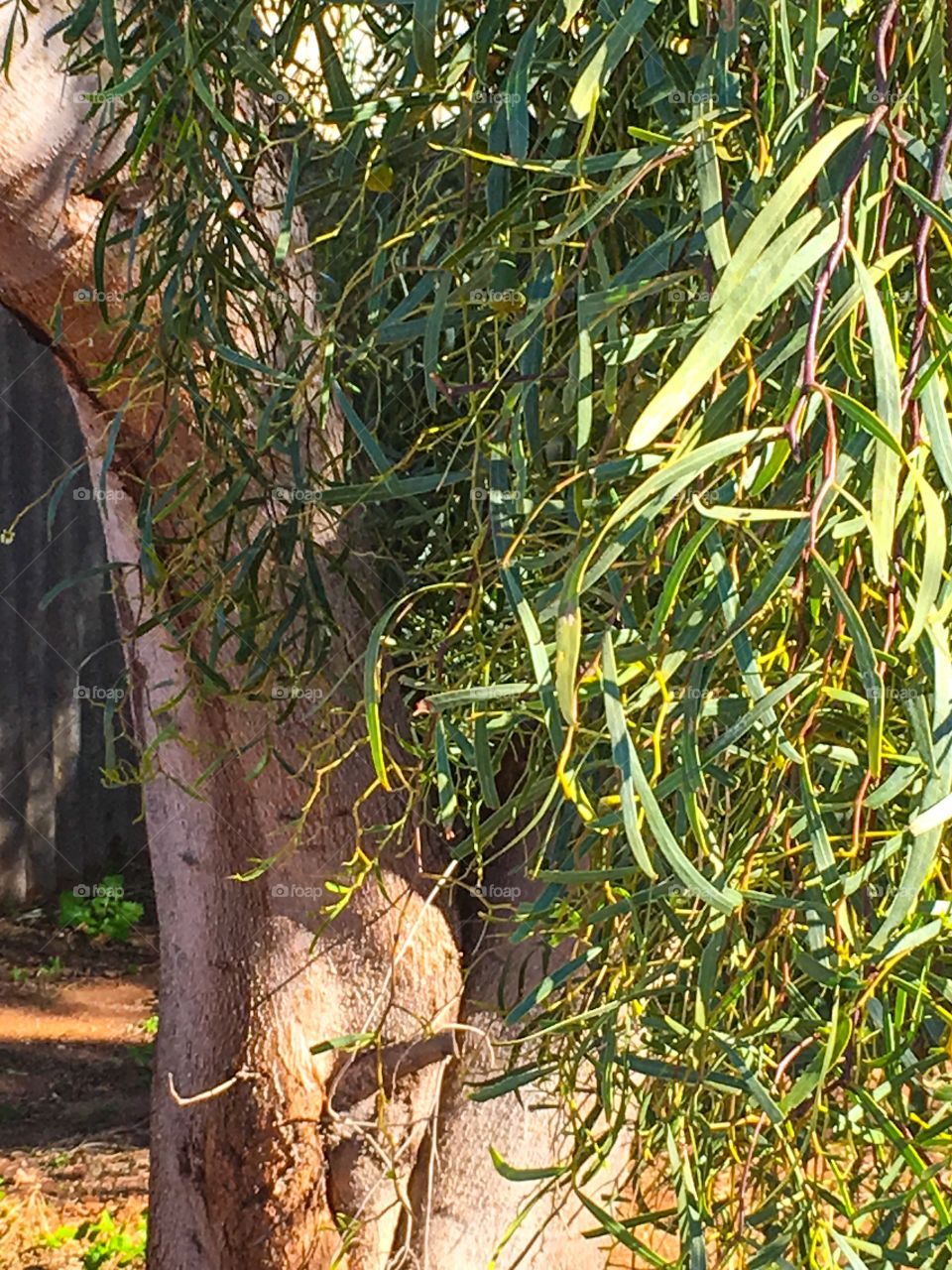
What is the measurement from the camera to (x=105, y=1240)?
87.2 inches

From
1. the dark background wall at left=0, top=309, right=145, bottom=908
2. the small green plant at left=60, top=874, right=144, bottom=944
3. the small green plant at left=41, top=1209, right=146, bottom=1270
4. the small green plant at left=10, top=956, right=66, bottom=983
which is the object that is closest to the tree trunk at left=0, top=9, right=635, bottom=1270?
the small green plant at left=41, top=1209, right=146, bottom=1270

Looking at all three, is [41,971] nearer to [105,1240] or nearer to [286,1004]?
[105,1240]

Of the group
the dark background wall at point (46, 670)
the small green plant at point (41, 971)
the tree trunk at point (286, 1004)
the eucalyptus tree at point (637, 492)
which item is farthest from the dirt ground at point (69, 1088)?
the eucalyptus tree at point (637, 492)

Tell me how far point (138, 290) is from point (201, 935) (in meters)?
0.66

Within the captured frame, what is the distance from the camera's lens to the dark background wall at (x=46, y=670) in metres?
4.02

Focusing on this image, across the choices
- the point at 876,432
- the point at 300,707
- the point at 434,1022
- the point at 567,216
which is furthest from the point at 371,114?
the point at 434,1022

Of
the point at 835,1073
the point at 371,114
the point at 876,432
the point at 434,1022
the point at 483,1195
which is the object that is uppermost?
the point at 371,114

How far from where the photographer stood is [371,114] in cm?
65

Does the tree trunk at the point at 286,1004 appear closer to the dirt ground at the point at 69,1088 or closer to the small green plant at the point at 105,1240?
the small green plant at the point at 105,1240

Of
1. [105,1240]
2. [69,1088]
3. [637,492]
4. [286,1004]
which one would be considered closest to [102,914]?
[69,1088]

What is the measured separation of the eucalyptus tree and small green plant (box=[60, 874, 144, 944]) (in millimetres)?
2855

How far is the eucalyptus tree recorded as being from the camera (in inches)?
17.7

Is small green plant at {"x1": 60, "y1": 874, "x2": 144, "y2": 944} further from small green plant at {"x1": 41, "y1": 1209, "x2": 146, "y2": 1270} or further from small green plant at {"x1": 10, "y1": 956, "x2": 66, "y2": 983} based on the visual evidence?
small green plant at {"x1": 41, "y1": 1209, "x2": 146, "y2": 1270}

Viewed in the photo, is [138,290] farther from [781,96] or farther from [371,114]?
[781,96]
